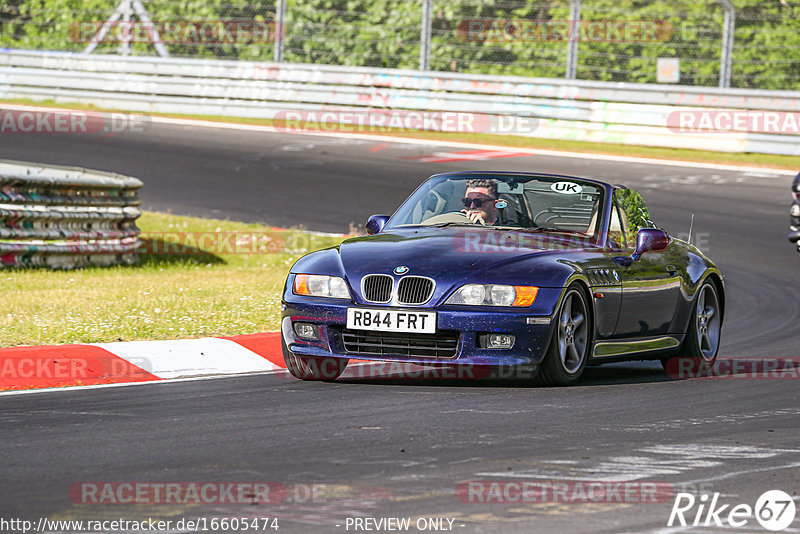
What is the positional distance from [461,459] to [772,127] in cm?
1913

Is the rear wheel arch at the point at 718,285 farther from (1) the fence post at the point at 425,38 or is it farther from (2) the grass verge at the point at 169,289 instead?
(1) the fence post at the point at 425,38

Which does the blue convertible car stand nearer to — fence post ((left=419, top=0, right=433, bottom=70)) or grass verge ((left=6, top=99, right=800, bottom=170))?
grass verge ((left=6, top=99, right=800, bottom=170))

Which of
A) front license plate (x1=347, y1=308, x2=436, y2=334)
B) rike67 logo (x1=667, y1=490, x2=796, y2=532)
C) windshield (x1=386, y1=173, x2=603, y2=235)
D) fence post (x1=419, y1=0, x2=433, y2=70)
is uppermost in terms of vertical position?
fence post (x1=419, y1=0, x2=433, y2=70)

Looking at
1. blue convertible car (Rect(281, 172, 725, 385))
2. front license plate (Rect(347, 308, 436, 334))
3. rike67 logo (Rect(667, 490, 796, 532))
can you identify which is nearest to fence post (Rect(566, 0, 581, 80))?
blue convertible car (Rect(281, 172, 725, 385))

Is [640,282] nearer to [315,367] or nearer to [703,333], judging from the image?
[703,333]

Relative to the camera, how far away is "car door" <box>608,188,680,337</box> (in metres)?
9.17

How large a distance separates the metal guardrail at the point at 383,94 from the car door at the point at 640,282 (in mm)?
14759

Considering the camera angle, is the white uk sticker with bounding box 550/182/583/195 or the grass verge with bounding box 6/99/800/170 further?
the grass verge with bounding box 6/99/800/170

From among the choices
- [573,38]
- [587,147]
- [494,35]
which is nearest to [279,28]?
[494,35]

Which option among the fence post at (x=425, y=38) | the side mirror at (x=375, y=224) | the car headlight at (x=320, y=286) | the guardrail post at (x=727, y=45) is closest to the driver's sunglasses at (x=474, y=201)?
the side mirror at (x=375, y=224)

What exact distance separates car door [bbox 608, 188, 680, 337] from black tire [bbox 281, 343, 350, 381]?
1.81 meters

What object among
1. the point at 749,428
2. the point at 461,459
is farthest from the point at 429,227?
the point at 461,459

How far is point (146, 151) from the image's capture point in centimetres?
2311

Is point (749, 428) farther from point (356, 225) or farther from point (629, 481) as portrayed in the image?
point (356, 225)
